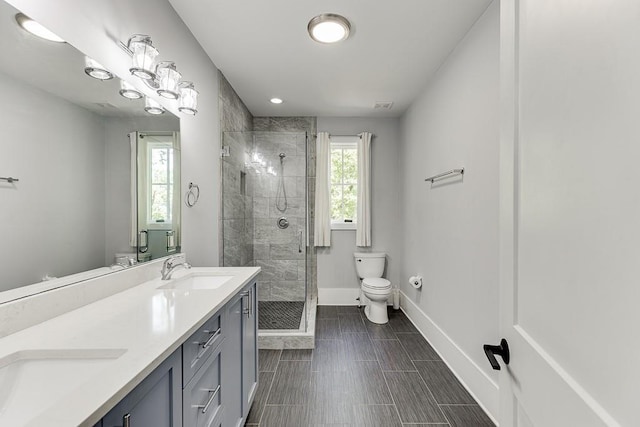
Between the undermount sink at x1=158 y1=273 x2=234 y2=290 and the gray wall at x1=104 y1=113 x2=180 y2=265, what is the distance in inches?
13.2

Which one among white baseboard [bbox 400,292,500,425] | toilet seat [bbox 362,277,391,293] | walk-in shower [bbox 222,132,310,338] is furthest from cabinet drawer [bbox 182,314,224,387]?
toilet seat [bbox 362,277,391,293]

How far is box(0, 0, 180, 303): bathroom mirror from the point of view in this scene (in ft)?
3.08

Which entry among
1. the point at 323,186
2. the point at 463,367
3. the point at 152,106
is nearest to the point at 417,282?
the point at 463,367

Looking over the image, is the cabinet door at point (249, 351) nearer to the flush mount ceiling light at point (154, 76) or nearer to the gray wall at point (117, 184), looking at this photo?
the gray wall at point (117, 184)

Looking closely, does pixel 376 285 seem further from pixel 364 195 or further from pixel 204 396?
pixel 204 396

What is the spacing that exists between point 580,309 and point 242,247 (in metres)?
3.09

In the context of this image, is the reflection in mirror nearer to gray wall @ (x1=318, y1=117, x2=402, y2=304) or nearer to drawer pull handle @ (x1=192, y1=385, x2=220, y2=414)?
drawer pull handle @ (x1=192, y1=385, x2=220, y2=414)

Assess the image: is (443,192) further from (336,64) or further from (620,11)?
(620,11)

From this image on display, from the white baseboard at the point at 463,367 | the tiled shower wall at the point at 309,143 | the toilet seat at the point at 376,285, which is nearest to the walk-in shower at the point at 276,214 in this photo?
the tiled shower wall at the point at 309,143

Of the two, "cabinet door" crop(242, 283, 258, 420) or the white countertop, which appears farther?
"cabinet door" crop(242, 283, 258, 420)

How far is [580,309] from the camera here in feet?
1.63

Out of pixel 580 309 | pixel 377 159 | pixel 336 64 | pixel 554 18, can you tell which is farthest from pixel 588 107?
pixel 377 159

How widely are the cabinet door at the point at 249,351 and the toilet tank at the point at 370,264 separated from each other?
2083mm

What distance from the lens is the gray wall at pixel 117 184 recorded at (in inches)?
51.9
